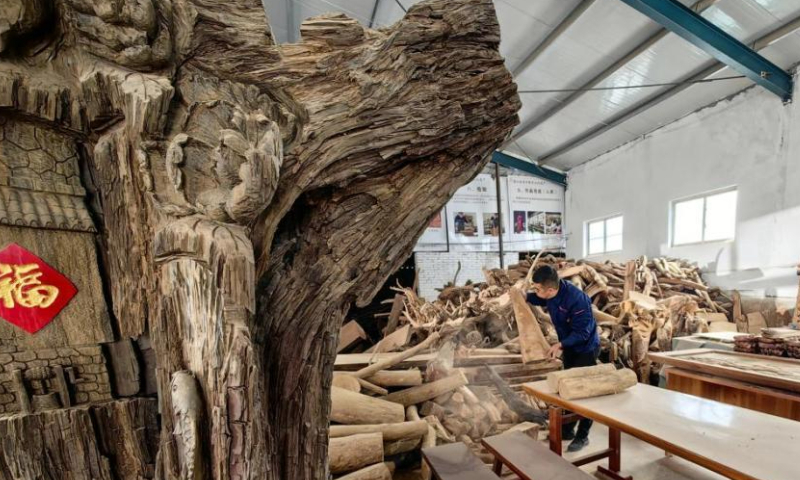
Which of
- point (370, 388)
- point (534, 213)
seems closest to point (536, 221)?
point (534, 213)

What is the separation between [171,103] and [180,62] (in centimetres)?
19

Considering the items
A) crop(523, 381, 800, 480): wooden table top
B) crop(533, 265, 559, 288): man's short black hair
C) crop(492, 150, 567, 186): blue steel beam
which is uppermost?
crop(492, 150, 567, 186): blue steel beam

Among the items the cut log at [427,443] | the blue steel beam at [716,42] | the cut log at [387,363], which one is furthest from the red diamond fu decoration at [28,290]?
the blue steel beam at [716,42]

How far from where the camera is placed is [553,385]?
329 centimetres

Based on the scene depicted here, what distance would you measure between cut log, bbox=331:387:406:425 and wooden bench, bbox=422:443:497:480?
2.27ft

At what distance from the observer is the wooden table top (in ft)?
6.57

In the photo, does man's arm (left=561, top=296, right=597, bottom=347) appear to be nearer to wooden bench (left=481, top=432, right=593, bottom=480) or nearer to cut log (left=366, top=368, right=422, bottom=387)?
wooden bench (left=481, top=432, right=593, bottom=480)

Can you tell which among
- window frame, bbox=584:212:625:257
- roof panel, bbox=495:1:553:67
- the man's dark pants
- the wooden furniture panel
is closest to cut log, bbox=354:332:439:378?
the man's dark pants

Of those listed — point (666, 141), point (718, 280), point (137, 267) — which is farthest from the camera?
point (666, 141)

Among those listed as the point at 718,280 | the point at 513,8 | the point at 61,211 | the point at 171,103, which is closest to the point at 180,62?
the point at 171,103

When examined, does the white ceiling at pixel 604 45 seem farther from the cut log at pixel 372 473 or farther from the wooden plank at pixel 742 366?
the cut log at pixel 372 473

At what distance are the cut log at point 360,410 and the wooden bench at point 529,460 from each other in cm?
95

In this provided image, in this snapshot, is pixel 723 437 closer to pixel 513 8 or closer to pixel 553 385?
pixel 553 385

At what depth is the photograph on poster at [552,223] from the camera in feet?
41.3
